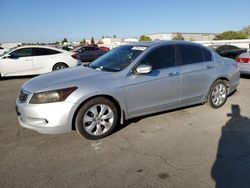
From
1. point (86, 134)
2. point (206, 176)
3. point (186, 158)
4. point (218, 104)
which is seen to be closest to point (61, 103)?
point (86, 134)

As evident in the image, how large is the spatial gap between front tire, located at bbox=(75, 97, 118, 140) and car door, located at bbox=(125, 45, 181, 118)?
37cm

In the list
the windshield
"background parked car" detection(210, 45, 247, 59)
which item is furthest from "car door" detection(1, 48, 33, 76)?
"background parked car" detection(210, 45, 247, 59)

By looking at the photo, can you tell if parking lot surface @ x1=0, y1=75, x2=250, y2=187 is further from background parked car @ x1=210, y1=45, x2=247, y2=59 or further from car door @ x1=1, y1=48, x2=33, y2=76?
background parked car @ x1=210, y1=45, x2=247, y2=59

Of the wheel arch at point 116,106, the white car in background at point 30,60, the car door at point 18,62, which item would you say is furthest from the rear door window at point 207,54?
the car door at point 18,62

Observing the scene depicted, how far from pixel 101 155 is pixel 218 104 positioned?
11.3 feet

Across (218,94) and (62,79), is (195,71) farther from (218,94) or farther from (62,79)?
(62,79)

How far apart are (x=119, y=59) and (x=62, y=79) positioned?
1.22 meters

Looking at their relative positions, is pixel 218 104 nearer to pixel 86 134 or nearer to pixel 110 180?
pixel 86 134

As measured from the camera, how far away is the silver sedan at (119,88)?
154 inches

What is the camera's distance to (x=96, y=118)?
13.7ft

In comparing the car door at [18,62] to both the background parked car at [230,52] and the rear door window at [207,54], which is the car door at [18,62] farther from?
the background parked car at [230,52]

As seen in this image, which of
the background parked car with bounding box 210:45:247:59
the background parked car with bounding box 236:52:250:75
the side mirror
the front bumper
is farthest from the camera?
the background parked car with bounding box 210:45:247:59

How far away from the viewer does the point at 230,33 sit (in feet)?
285

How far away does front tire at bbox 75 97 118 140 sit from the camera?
4035 mm
